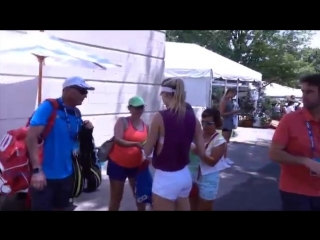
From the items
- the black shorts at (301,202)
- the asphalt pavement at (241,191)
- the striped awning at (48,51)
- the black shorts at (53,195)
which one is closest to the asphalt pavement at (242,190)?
the asphalt pavement at (241,191)

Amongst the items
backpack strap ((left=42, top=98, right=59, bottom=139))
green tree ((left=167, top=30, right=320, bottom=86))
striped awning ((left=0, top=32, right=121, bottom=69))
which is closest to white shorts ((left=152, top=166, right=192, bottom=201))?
backpack strap ((left=42, top=98, right=59, bottom=139))

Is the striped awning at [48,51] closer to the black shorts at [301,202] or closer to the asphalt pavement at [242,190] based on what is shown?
the asphalt pavement at [242,190]

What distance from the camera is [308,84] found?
354 centimetres

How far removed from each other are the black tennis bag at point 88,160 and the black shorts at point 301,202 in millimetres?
1770

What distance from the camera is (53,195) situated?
156 inches

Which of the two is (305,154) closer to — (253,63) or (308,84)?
(308,84)

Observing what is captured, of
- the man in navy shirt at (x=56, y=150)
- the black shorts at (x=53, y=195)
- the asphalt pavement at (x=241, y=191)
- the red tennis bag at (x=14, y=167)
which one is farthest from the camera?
the asphalt pavement at (x=241, y=191)

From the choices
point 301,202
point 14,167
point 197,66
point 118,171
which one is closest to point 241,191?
point 118,171

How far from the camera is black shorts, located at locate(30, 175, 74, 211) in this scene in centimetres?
389

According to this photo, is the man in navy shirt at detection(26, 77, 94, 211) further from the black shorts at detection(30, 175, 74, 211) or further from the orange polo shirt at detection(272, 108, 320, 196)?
the orange polo shirt at detection(272, 108, 320, 196)

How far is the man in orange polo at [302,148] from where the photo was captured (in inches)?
138

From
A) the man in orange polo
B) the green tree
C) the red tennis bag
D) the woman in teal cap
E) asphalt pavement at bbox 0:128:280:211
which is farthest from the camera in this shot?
the green tree
